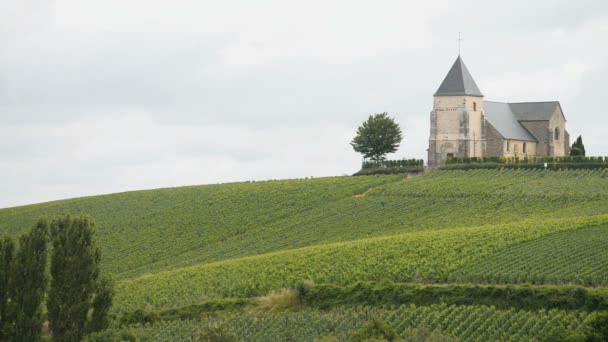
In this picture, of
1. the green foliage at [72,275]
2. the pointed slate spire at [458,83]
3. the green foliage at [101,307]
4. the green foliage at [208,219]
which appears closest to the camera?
the green foliage at [72,275]

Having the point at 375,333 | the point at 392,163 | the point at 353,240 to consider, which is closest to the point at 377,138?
the point at 392,163

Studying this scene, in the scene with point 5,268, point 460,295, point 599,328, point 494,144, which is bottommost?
point 460,295

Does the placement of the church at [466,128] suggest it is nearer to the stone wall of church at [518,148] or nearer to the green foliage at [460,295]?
the stone wall of church at [518,148]

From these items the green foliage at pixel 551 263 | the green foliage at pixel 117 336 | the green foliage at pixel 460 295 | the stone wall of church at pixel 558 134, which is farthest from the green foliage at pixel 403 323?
the stone wall of church at pixel 558 134

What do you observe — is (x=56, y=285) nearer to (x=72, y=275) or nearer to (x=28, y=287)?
(x=72, y=275)

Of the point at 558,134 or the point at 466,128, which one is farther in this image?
the point at 558,134

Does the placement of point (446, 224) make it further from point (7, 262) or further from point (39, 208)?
point (39, 208)

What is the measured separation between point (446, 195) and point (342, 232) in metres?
10.00

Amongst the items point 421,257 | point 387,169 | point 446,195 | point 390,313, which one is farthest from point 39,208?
point 390,313

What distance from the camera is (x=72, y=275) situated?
134 ft

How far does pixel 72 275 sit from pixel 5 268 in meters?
2.51

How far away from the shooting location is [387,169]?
279 feet

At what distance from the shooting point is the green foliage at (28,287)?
3925cm

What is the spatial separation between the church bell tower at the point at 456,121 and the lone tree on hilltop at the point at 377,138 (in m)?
4.02
